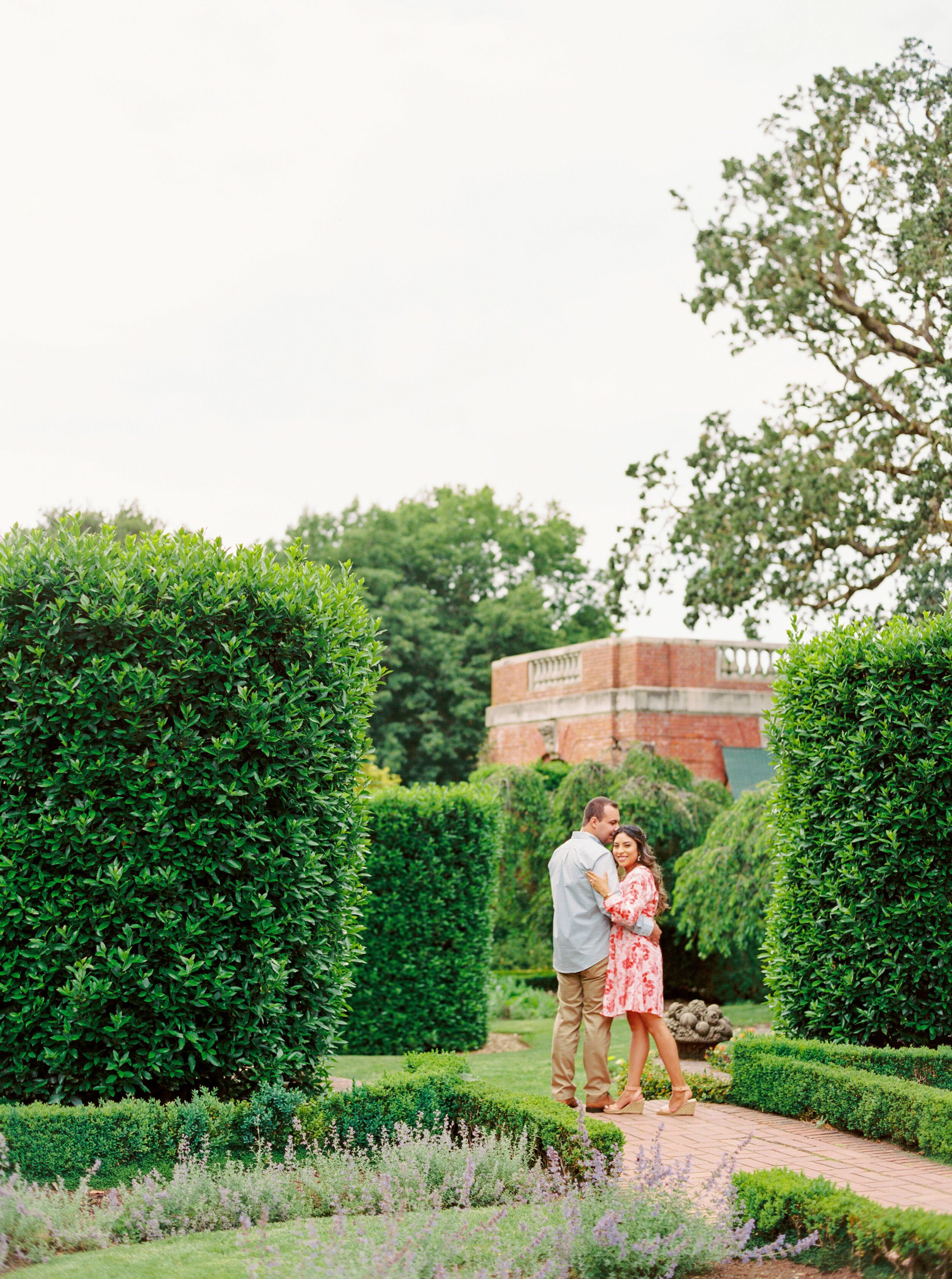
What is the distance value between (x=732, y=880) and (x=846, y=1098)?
834cm

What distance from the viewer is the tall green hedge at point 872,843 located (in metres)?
8.52

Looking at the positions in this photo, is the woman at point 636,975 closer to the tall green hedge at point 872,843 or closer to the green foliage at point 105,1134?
→ the tall green hedge at point 872,843

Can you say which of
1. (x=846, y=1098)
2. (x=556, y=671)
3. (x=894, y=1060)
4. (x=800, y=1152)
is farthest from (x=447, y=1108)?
(x=556, y=671)

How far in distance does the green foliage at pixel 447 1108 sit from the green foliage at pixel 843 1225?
3.25ft

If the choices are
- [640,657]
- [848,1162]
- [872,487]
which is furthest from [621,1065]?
[640,657]

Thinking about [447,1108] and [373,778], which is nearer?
[447,1108]

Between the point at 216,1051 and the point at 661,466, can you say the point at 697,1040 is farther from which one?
the point at 661,466

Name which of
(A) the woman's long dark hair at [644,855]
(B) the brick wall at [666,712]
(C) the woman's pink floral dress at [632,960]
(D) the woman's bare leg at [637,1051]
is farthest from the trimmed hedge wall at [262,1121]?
(B) the brick wall at [666,712]

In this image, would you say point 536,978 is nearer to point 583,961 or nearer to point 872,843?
point 872,843

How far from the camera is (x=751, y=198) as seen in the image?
678 inches

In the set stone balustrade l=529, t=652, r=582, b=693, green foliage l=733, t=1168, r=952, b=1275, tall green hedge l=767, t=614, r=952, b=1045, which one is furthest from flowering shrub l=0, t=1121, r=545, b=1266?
stone balustrade l=529, t=652, r=582, b=693

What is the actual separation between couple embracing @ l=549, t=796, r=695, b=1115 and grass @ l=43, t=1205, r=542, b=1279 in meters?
2.45

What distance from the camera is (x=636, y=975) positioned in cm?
778

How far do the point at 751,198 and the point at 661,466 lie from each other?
4061 millimetres
